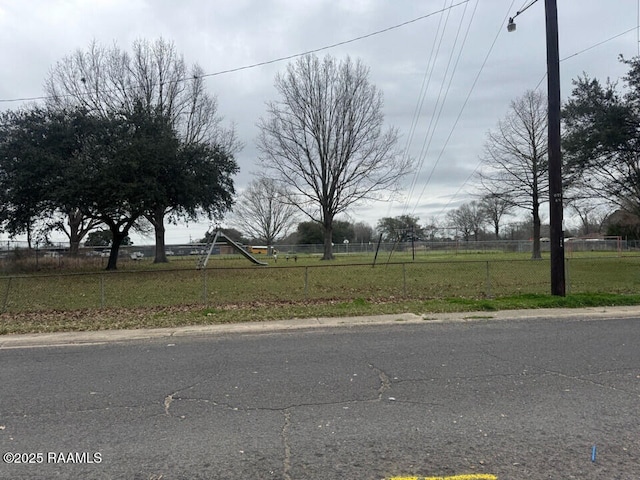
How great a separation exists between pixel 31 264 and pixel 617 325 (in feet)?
123

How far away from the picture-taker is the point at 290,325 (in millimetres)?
10078

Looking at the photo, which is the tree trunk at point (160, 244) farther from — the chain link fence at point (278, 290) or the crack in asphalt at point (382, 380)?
the crack in asphalt at point (382, 380)

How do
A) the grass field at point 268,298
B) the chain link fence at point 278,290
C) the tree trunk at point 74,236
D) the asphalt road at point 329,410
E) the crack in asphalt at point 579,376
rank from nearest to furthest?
the asphalt road at point 329,410
the crack in asphalt at point 579,376
the grass field at point 268,298
the chain link fence at point 278,290
the tree trunk at point 74,236

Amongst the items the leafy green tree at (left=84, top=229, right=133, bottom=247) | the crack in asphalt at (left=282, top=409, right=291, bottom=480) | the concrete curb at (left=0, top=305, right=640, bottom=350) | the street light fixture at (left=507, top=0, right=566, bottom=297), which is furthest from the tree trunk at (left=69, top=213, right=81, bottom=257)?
the crack in asphalt at (left=282, top=409, right=291, bottom=480)

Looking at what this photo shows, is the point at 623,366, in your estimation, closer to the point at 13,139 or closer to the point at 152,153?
the point at 152,153

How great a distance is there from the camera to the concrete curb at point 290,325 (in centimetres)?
909

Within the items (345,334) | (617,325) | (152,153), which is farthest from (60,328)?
(152,153)

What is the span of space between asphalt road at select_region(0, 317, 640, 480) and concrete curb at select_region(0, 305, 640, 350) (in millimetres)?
1292

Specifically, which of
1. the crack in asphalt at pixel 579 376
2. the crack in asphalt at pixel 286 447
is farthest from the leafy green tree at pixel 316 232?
the crack in asphalt at pixel 286 447

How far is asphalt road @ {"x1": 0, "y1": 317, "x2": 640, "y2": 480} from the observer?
3488 millimetres

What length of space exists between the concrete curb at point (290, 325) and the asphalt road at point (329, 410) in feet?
4.24

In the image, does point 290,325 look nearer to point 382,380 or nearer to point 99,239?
point 382,380

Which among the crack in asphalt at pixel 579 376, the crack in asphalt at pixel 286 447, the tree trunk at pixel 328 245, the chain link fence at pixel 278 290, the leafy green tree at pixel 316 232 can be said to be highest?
the leafy green tree at pixel 316 232

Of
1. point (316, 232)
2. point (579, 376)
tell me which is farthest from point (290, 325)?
point (316, 232)
